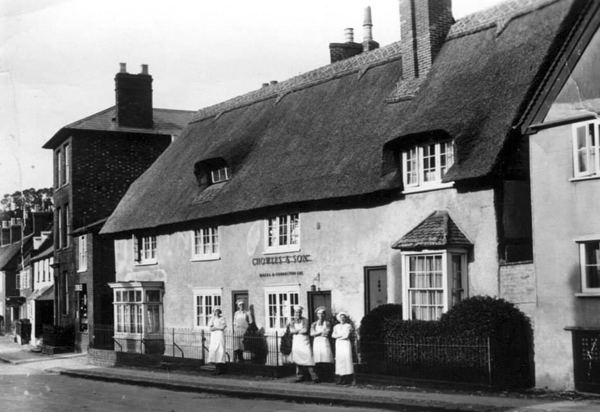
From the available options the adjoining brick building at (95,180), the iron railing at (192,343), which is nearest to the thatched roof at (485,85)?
the iron railing at (192,343)

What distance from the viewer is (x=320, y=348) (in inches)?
851

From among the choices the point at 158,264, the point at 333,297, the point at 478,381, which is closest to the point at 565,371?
the point at 478,381

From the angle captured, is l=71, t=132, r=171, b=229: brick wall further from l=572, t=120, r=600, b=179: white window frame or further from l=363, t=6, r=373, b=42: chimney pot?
l=572, t=120, r=600, b=179: white window frame

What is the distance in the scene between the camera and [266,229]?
26.8m

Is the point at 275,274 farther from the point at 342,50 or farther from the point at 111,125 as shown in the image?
the point at 111,125

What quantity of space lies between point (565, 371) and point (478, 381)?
5.86ft

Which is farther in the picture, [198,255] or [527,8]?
[198,255]

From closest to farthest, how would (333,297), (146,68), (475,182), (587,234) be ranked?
(587,234)
(475,182)
(333,297)
(146,68)

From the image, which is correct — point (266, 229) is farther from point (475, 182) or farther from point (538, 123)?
point (538, 123)

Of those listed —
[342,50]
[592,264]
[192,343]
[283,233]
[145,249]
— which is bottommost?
[192,343]

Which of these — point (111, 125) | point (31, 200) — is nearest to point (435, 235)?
point (111, 125)

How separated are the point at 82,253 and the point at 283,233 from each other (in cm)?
1708

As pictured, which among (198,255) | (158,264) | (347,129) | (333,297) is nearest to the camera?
(333,297)

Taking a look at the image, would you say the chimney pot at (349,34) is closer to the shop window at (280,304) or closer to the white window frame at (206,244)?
the white window frame at (206,244)
